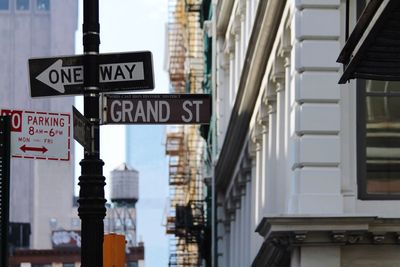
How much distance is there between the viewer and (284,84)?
2628 centimetres

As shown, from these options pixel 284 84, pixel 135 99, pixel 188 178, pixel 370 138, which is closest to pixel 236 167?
pixel 284 84

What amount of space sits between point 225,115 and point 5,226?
31.5 meters

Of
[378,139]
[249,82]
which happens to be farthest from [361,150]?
[249,82]

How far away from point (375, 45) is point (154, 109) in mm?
3880

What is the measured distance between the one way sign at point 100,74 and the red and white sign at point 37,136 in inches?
40.4

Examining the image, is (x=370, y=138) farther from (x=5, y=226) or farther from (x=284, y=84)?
(x=5, y=226)

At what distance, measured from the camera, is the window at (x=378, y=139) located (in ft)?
76.1

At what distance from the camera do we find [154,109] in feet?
51.2

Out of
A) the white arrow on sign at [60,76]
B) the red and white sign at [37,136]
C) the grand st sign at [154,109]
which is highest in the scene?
the white arrow on sign at [60,76]

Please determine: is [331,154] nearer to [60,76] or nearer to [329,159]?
[329,159]

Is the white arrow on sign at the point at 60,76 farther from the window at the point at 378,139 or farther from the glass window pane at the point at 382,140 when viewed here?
the glass window pane at the point at 382,140

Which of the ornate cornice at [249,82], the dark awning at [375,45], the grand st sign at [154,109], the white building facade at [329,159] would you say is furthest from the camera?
the ornate cornice at [249,82]

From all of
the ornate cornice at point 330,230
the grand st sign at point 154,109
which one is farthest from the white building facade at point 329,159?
the grand st sign at point 154,109

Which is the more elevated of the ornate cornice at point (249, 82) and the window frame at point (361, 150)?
the ornate cornice at point (249, 82)
